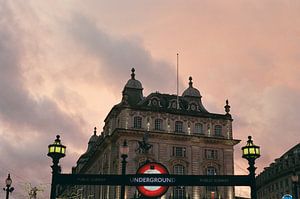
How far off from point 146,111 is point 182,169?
11462mm

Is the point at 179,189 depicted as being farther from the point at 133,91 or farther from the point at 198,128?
the point at 133,91

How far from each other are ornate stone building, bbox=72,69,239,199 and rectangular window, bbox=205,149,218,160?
0.17 meters

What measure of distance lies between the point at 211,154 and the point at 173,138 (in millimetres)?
7581

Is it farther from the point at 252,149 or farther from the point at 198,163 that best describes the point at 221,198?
the point at 252,149

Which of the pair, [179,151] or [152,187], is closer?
[152,187]

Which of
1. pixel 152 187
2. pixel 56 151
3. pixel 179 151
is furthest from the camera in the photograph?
pixel 179 151

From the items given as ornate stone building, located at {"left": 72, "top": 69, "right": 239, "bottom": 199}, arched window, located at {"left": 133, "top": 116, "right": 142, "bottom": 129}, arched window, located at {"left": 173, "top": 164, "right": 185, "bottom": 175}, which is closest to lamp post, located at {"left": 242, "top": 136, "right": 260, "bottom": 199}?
ornate stone building, located at {"left": 72, "top": 69, "right": 239, "bottom": 199}

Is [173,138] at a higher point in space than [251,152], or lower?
higher

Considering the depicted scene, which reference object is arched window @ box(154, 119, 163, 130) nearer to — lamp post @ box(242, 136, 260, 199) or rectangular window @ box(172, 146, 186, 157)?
rectangular window @ box(172, 146, 186, 157)

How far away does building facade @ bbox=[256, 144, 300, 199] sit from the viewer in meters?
108

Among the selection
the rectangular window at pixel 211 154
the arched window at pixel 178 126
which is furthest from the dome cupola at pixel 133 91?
the rectangular window at pixel 211 154

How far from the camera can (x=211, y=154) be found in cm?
8062

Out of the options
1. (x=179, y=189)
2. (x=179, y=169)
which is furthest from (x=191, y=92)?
(x=179, y=189)

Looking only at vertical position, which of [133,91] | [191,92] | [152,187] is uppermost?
[191,92]
